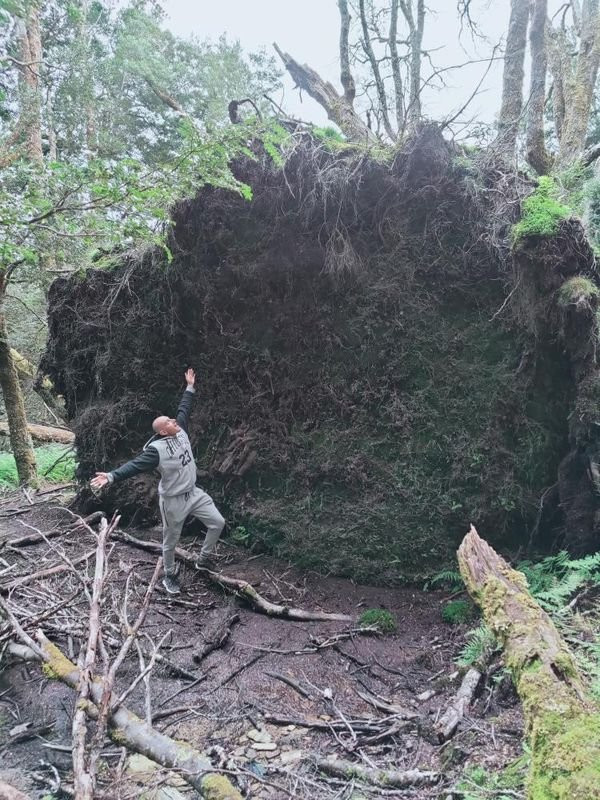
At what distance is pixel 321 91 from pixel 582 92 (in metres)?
5.54

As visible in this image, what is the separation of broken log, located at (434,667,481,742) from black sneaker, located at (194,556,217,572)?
11.2 feet

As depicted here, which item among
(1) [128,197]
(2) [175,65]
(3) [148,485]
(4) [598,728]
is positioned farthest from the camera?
(2) [175,65]

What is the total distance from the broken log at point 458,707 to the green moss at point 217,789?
4.76ft

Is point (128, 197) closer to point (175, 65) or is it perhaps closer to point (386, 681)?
point (386, 681)

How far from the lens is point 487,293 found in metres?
5.93

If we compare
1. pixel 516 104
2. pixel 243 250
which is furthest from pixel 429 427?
pixel 516 104

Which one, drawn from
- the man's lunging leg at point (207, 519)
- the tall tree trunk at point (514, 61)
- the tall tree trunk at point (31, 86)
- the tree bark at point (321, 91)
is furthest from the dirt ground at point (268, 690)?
the tree bark at point (321, 91)

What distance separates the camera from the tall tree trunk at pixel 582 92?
909cm

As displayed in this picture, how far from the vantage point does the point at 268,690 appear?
387 cm

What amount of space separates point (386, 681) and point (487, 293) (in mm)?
4762

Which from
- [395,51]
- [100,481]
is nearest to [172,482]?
[100,481]

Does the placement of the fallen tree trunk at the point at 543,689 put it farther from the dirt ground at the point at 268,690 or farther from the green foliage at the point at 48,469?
the green foliage at the point at 48,469

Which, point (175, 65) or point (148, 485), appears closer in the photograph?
point (148, 485)

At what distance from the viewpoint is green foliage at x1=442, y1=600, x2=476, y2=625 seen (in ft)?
15.7
